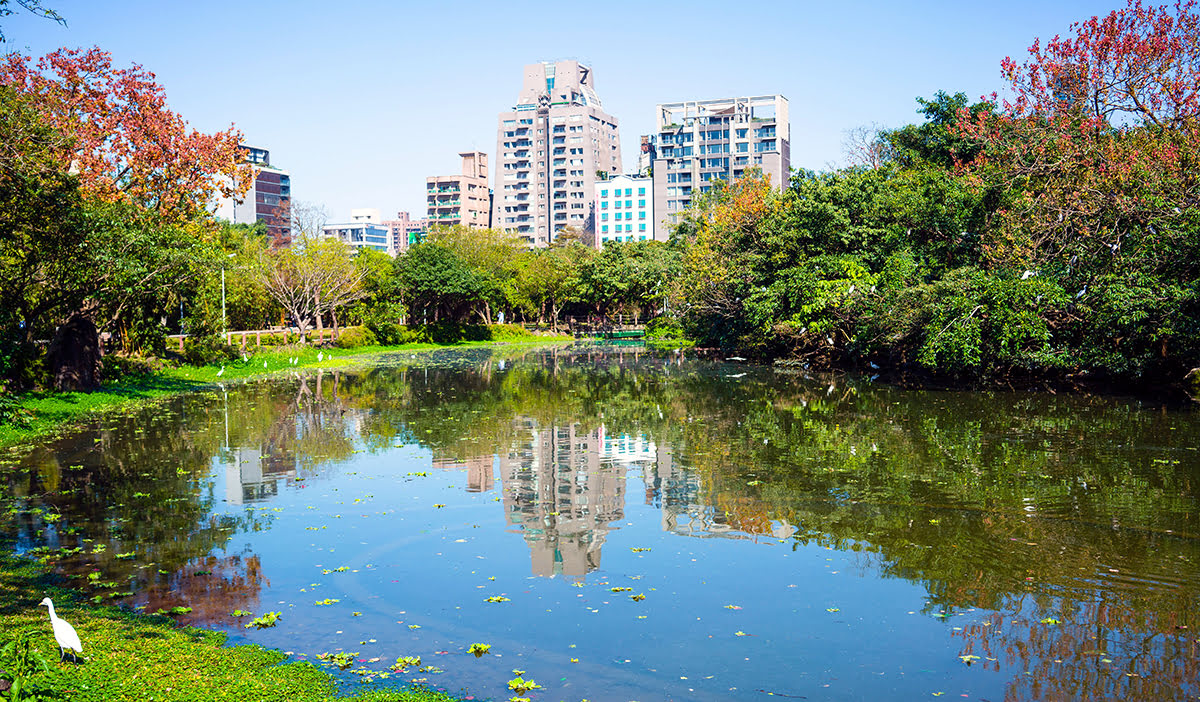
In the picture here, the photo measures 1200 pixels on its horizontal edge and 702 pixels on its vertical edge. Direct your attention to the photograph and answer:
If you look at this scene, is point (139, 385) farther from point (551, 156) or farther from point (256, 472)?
point (551, 156)

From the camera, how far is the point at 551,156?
167125 mm

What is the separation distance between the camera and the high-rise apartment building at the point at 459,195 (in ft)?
540

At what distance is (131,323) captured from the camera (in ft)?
121

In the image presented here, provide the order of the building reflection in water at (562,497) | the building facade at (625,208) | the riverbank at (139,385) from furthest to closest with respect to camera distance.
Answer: the building facade at (625,208) → the riverbank at (139,385) → the building reflection in water at (562,497)

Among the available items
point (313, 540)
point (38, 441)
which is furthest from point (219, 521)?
point (38, 441)

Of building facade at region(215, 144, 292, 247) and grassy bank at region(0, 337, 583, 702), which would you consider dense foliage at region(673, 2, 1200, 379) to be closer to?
grassy bank at region(0, 337, 583, 702)

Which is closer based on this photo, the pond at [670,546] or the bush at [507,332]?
the pond at [670,546]

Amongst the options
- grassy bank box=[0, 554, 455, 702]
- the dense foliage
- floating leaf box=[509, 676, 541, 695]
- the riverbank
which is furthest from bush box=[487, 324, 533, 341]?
floating leaf box=[509, 676, 541, 695]

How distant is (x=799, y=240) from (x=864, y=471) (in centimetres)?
2643

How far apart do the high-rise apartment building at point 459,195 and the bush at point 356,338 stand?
100 metres

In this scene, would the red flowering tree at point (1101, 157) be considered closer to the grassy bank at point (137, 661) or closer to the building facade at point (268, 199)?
the grassy bank at point (137, 661)

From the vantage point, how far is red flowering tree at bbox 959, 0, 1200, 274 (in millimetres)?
26312

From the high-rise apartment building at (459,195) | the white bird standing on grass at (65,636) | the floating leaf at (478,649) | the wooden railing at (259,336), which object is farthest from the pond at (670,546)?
the high-rise apartment building at (459,195)

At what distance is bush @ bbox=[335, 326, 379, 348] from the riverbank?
101 cm
